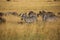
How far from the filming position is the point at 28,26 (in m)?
1.33

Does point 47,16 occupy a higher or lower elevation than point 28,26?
higher

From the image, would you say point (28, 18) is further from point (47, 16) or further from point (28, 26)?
point (47, 16)

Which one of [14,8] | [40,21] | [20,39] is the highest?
[14,8]

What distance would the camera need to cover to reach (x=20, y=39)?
133 cm

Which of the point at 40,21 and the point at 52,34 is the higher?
the point at 40,21

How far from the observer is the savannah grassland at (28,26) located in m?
1.32

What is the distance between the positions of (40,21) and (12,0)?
389 millimetres

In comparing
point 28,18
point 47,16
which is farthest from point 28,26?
point 47,16

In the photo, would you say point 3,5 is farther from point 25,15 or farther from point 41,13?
point 41,13

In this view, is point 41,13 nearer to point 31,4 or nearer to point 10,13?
point 31,4

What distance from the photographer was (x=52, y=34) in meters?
1.32

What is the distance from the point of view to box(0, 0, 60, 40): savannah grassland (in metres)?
1.32

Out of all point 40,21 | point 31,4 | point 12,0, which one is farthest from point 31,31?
point 12,0

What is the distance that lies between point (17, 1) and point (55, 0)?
0.42 metres
